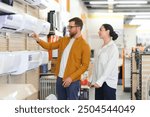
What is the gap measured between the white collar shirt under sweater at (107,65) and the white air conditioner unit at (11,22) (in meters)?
1.17

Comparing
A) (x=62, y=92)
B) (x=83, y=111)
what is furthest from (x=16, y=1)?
(x=83, y=111)

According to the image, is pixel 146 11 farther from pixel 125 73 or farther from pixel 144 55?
pixel 144 55

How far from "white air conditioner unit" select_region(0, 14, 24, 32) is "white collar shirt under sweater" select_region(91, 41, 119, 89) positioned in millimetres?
1172

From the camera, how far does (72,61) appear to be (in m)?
3.99

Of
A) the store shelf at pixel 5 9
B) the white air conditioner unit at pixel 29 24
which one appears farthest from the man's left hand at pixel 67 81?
the store shelf at pixel 5 9

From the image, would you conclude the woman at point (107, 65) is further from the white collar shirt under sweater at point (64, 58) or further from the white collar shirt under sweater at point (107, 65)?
the white collar shirt under sweater at point (64, 58)

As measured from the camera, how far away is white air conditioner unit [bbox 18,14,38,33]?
11.5 ft

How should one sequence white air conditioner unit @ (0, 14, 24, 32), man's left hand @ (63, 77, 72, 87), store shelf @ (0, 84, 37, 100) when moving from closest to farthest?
store shelf @ (0, 84, 37, 100), white air conditioner unit @ (0, 14, 24, 32), man's left hand @ (63, 77, 72, 87)

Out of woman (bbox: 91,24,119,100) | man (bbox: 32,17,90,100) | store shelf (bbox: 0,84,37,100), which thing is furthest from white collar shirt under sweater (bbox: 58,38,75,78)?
store shelf (bbox: 0,84,37,100)

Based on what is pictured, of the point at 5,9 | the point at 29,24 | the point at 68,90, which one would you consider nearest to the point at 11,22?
the point at 5,9

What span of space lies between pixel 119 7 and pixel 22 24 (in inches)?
454

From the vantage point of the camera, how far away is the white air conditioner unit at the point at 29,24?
138 inches

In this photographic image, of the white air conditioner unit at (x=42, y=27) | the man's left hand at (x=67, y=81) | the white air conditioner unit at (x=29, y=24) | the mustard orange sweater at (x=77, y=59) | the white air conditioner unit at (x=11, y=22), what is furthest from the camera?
the white air conditioner unit at (x=42, y=27)

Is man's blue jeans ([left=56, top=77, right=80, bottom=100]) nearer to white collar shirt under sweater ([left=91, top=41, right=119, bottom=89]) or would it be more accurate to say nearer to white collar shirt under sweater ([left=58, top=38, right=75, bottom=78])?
white collar shirt under sweater ([left=58, top=38, right=75, bottom=78])
